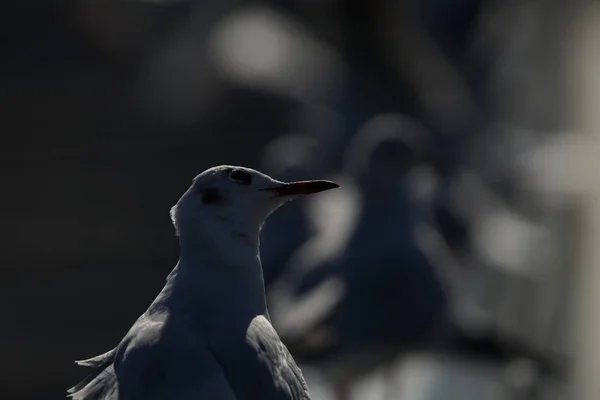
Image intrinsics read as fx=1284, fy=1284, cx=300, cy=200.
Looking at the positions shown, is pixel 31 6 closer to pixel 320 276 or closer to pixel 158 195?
pixel 158 195

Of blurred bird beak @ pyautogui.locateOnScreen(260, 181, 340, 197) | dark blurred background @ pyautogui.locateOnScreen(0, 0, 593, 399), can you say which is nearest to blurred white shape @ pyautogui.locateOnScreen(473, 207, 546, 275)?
dark blurred background @ pyautogui.locateOnScreen(0, 0, 593, 399)

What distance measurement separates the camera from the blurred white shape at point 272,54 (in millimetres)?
8461

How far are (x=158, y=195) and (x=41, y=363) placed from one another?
1.36 m

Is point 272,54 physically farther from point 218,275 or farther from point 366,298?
point 218,275

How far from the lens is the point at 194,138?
7.70m

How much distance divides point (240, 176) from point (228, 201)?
5 cm

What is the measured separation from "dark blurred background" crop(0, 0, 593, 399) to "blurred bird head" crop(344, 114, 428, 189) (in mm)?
713

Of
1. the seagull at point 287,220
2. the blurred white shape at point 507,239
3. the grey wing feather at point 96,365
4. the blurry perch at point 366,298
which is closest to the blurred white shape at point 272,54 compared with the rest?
the blurred white shape at point 507,239

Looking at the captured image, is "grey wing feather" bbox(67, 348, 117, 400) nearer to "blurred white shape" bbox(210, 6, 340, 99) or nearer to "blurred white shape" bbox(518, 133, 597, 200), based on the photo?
"blurred white shape" bbox(518, 133, 597, 200)

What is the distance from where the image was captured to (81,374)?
6074 millimetres

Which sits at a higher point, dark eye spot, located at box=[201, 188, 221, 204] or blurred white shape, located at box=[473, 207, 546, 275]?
dark eye spot, located at box=[201, 188, 221, 204]

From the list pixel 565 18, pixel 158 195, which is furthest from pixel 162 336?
pixel 565 18

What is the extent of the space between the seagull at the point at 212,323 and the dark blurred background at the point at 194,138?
209cm

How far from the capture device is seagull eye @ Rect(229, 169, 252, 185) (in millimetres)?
2303
